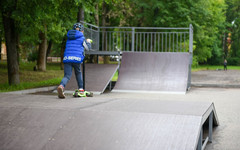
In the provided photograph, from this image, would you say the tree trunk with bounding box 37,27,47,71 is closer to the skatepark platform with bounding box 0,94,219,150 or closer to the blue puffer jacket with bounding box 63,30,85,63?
the blue puffer jacket with bounding box 63,30,85,63

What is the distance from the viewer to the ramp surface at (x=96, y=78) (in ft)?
39.8

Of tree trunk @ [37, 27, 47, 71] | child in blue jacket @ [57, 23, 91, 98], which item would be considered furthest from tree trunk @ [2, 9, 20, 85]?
tree trunk @ [37, 27, 47, 71]

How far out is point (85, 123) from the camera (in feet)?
13.6

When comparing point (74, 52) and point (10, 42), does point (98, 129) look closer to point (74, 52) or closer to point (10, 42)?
point (74, 52)

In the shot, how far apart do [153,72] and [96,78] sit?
2331 mm

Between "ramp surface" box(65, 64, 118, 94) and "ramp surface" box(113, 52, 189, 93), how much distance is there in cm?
54

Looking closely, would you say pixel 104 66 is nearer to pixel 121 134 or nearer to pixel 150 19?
pixel 121 134

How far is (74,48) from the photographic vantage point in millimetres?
8039

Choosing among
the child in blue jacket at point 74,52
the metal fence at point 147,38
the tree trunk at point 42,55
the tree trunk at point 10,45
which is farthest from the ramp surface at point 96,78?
the tree trunk at point 42,55

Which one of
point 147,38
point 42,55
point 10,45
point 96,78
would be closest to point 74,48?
point 96,78

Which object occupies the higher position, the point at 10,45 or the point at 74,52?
the point at 10,45

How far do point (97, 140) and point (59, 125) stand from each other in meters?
0.61

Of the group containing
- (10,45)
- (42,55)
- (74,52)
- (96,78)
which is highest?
(10,45)

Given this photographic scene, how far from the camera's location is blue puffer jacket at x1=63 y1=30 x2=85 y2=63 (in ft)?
26.3
